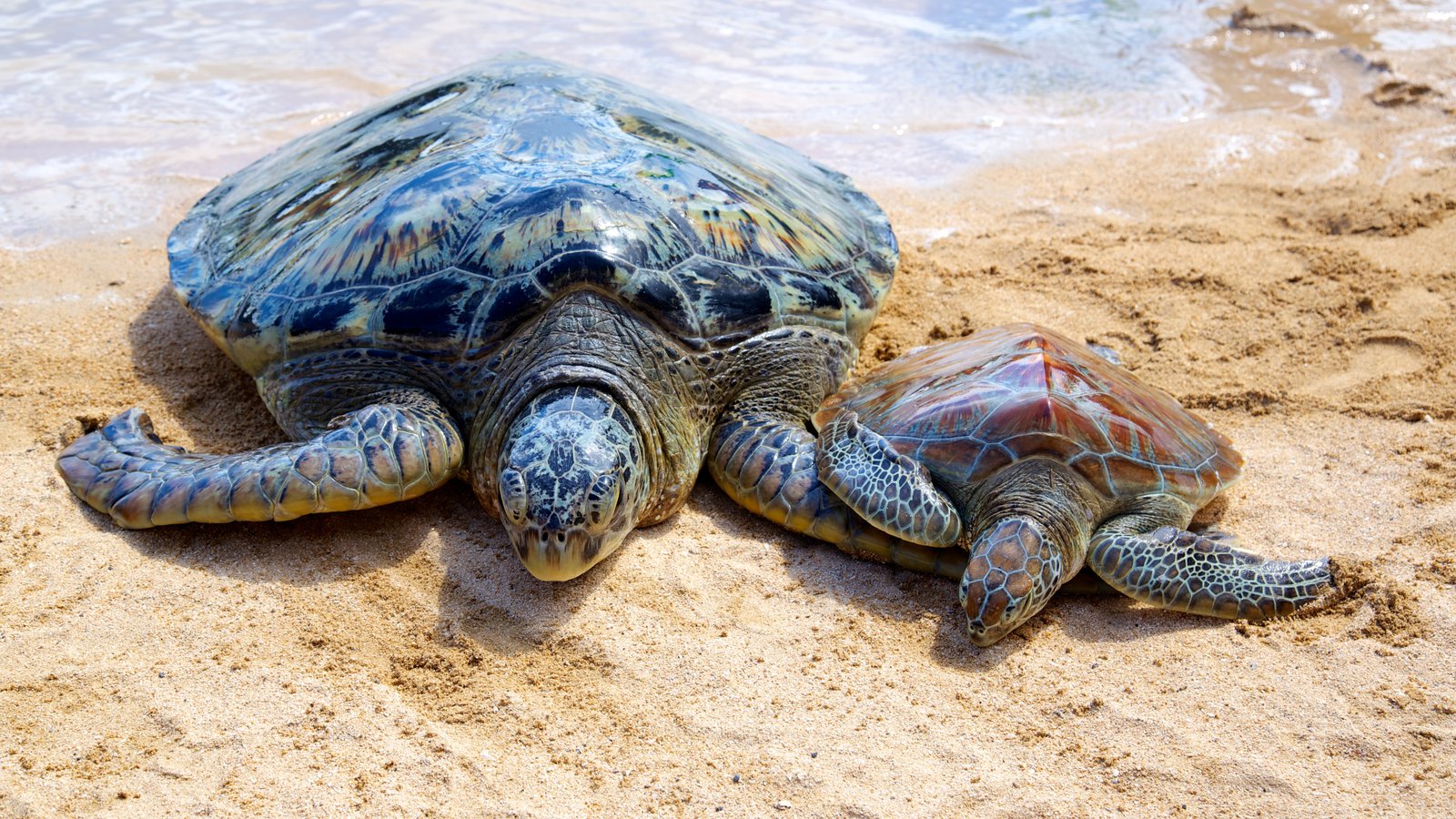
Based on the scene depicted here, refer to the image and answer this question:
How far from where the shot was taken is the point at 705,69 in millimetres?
8508

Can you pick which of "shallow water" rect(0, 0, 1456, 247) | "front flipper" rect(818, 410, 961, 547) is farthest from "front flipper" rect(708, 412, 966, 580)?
"shallow water" rect(0, 0, 1456, 247)

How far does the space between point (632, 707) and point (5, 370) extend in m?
3.14

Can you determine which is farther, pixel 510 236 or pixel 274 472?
pixel 510 236

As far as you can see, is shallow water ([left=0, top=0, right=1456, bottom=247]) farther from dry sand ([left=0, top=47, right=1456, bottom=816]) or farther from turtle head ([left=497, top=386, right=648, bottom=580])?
turtle head ([left=497, top=386, right=648, bottom=580])

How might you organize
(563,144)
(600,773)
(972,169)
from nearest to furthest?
(600,773), (563,144), (972,169)

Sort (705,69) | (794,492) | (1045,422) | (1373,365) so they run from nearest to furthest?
1. (1045,422)
2. (794,492)
3. (1373,365)
4. (705,69)

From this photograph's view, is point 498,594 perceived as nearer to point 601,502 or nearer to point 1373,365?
point 601,502

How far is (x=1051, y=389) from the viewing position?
3.55m

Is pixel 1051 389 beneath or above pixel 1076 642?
above

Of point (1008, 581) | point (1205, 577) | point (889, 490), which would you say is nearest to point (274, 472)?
point (889, 490)

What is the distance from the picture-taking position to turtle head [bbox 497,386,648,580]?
10.2 feet

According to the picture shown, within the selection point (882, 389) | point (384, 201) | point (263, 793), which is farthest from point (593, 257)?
point (263, 793)

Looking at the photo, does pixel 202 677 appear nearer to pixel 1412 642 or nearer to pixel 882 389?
pixel 882 389

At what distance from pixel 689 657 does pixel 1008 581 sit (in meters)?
0.96
